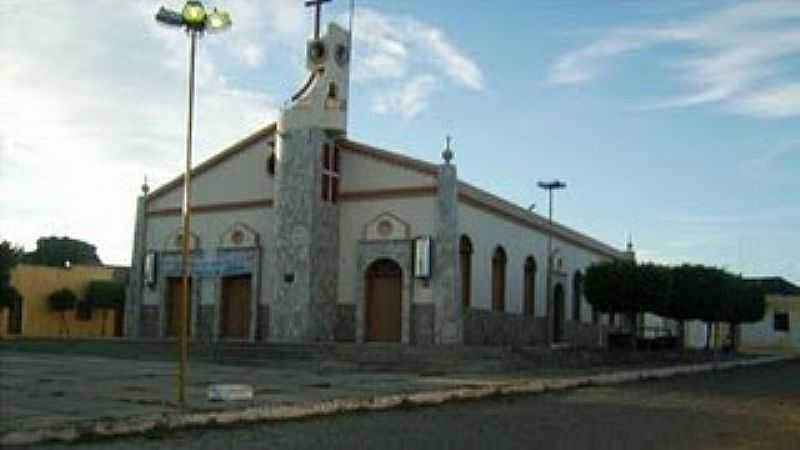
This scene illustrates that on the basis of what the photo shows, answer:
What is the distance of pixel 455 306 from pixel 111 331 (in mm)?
29212

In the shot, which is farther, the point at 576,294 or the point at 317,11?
the point at 576,294

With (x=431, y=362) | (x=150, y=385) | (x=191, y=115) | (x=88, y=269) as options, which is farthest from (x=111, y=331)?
(x=191, y=115)

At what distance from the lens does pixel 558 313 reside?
4809cm

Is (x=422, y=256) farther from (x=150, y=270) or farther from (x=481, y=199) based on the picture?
(x=150, y=270)

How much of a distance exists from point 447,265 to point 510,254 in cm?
706

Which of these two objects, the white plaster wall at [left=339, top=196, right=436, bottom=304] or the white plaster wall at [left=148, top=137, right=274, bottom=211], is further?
the white plaster wall at [left=148, top=137, right=274, bottom=211]

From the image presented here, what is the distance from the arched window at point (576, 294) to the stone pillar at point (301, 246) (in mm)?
16307

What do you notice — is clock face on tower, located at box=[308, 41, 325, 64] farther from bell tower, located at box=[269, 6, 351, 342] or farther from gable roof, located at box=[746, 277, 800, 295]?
gable roof, located at box=[746, 277, 800, 295]

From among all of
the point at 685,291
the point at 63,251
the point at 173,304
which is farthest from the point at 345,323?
the point at 63,251

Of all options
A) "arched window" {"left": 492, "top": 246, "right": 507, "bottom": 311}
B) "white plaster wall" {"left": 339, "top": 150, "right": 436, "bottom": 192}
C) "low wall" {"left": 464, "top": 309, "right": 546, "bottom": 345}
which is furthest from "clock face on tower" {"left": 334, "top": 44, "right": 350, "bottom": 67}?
"low wall" {"left": 464, "top": 309, "right": 546, "bottom": 345}

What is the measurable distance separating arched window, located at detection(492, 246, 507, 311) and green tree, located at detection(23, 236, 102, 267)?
5087cm

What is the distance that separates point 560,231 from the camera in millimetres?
48094

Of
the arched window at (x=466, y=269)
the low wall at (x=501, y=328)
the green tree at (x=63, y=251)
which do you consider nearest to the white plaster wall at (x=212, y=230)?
the arched window at (x=466, y=269)

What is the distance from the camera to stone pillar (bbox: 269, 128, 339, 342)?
3625 centimetres
